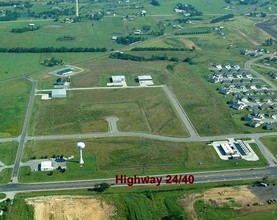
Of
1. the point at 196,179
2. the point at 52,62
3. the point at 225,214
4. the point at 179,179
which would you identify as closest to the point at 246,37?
the point at 52,62

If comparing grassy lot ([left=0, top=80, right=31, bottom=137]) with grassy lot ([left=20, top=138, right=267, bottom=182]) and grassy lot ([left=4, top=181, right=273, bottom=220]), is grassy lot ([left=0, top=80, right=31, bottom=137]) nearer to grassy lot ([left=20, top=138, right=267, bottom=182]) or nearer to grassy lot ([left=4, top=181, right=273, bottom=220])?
grassy lot ([left=20, top=138, right=267, bottom=182])

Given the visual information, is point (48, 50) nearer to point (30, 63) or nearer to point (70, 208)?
point (30, 63)

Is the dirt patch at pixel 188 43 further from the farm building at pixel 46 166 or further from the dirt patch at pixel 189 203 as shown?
the dirt patch at pixel 189 203

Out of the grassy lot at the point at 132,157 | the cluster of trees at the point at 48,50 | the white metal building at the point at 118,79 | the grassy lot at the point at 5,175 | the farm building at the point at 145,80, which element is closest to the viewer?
the grassy lot at the point at 5,175

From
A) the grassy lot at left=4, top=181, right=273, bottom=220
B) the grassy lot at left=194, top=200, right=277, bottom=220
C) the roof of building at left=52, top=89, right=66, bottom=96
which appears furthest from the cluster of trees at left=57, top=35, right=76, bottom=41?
the grassy lot at left=194, top=200, right=277, bottom=220

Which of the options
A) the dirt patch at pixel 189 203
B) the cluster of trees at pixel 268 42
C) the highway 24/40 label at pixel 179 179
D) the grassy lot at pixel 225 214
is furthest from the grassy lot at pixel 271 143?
the cluster of trees at pixel 268 42

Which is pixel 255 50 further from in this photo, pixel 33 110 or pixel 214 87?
pixel 33 110

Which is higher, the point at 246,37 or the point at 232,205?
the point at 232,205
